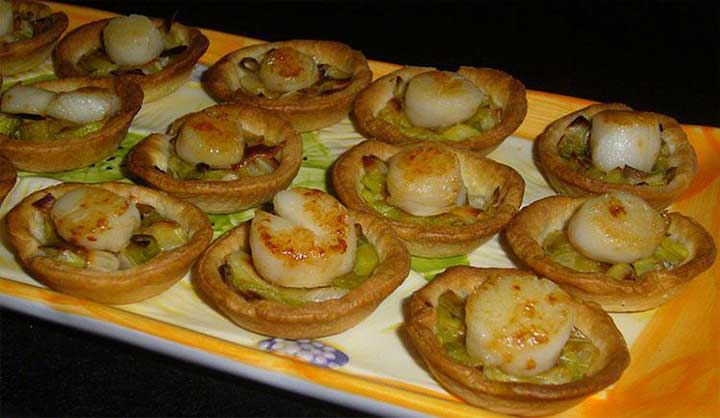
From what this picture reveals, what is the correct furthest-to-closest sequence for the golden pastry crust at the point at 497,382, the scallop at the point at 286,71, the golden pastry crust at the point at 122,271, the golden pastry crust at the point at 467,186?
the scallop at the point at 286,71 < the golden pastry crust at the point at 467,186 < the golden pastry crust at the point at 122,271 < the golden pastry crust at the point at 497,382

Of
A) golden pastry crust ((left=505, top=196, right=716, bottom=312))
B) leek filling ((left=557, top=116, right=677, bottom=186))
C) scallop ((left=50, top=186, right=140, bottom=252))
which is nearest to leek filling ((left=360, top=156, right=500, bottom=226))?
golden pastry crust ((left=505, top=196, right=716, bottom=312))

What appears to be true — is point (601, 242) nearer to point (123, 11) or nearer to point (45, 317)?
point (45, 317)

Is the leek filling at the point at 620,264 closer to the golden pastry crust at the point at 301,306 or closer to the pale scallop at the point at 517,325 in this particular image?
the pale scallop at the point at 517,325

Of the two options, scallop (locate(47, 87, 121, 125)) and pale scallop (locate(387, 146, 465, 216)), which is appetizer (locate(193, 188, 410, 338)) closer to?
pale scallop (locate(387, 146, 465, 216))

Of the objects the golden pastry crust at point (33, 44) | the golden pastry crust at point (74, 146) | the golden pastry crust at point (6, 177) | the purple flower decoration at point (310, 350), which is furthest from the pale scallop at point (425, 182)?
the golden pastry crust at point (33, 44)

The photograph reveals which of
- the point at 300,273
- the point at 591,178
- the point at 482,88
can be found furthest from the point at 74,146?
the point at 591,178

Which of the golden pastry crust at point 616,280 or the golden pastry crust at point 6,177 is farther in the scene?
the golden pastry crust at point 6,177
